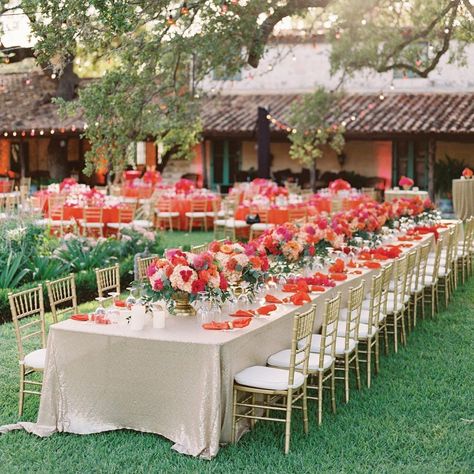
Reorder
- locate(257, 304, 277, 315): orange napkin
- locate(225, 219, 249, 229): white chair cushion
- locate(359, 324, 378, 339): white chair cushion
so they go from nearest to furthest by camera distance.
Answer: locate(257, 304, 277, 315): orange napkin → locate(359, 324, 378, 339): white chair cushion → locate(225, 219, 249, 229): white chair cushion

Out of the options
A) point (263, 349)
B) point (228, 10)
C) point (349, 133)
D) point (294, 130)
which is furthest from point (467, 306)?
point (349, 133)

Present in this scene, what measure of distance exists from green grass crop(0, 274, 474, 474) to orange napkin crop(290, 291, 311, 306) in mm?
890

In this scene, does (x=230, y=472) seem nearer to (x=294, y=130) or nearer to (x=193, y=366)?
(x=193, y=366)

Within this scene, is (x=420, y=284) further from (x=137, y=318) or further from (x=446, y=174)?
(x=446, y=174)

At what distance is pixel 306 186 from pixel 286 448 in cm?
2214

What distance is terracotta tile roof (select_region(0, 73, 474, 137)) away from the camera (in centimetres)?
2647

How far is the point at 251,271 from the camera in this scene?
786cm

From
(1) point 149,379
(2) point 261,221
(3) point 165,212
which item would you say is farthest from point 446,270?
(3) point 165,212

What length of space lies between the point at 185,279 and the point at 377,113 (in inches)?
850

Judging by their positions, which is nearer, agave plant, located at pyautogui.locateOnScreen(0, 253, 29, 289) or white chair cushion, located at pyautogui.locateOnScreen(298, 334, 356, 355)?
white chair cushion, located at pyautogui.locateOnScreen(298, 334, 356, 355)

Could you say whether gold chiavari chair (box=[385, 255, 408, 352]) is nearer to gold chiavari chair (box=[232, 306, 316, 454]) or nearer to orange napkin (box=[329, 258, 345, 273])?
orange napkin (box=[329, 258, 345, 273])

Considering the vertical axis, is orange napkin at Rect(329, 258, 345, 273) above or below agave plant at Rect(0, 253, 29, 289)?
above

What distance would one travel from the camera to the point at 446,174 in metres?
26.6

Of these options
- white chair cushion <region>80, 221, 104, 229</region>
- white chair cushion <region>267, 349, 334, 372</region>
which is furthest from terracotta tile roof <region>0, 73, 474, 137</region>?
white chair cushion <region>267, 349, 334, 372</region>
